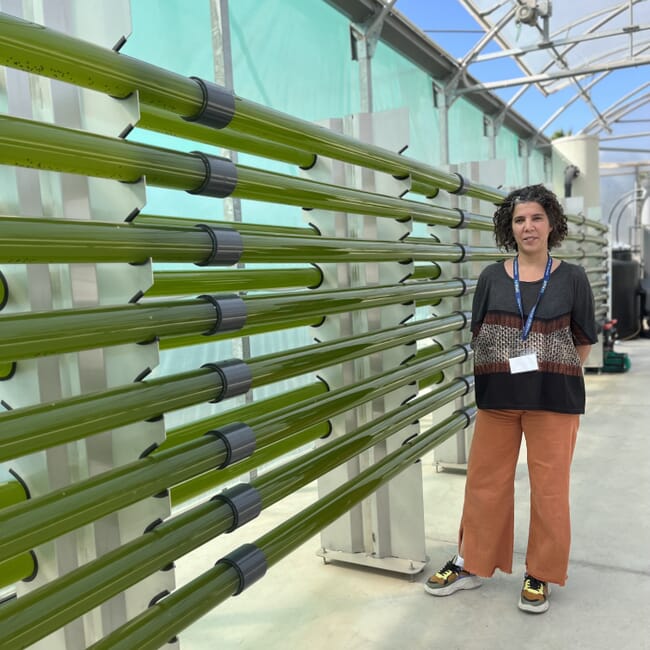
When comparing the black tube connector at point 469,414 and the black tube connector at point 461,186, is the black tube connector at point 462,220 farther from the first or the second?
the black tube connector at point 469,414

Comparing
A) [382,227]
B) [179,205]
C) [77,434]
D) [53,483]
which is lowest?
[53,483]

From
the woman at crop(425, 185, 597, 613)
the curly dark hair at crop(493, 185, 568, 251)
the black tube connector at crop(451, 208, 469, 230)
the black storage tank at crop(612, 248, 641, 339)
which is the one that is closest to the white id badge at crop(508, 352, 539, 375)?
the woman at crop(425, 185, 597, 613)

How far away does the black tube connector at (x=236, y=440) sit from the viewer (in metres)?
1.70

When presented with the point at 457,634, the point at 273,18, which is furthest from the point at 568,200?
the point at 457,634

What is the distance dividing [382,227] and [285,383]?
2.31 metres

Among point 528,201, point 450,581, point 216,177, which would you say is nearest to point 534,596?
point 450,581

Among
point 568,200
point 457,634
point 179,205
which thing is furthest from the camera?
point 568,200

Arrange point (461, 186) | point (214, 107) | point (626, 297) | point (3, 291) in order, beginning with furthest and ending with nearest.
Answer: point (626, 297) → point (461, 186) → point (214, 107) → point (3, 291)

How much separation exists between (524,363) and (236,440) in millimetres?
1435

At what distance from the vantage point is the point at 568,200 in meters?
7.46

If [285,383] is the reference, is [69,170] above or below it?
above

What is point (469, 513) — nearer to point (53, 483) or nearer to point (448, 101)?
point (53, 483)

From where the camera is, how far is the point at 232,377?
1.72 m

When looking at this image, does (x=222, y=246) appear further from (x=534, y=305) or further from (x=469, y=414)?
(x=469, y=414)
